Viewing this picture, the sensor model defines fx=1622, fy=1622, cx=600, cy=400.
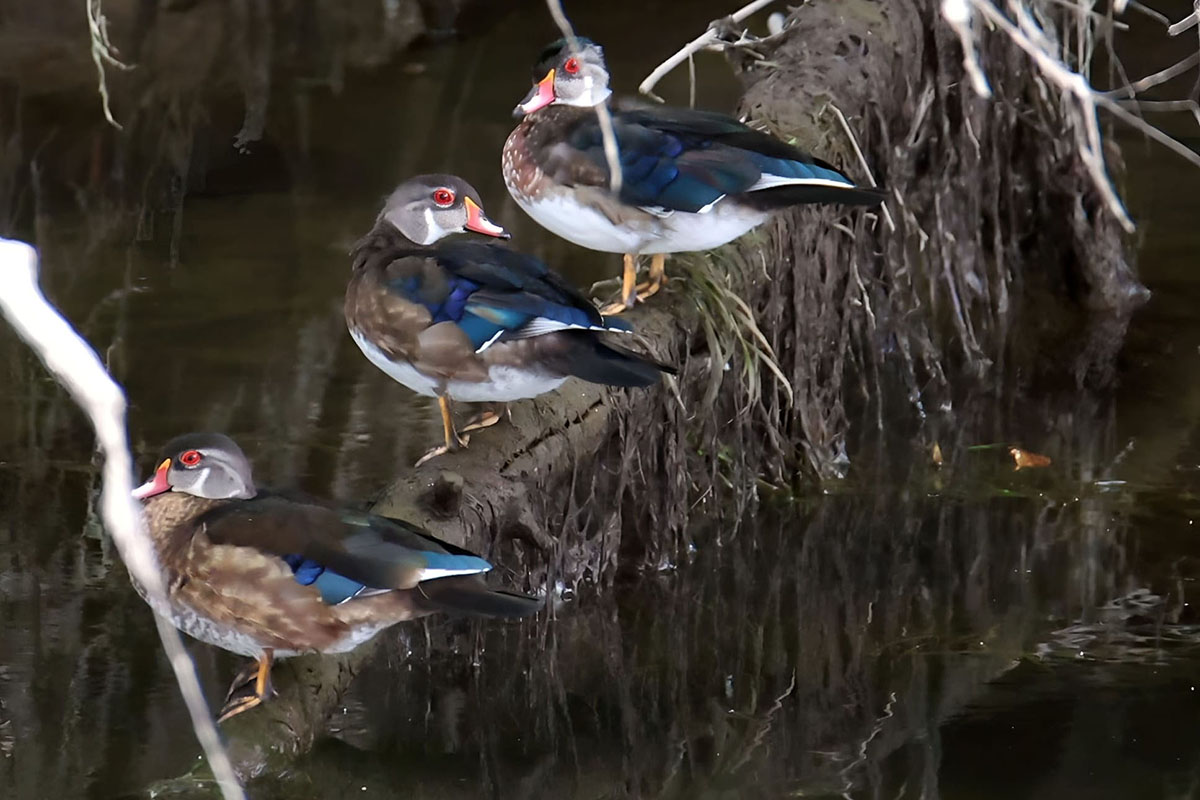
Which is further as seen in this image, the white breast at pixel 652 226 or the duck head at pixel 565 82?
the duck head at pixel 565 82

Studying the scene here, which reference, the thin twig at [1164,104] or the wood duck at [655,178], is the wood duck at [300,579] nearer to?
the wood duck at [655,178]

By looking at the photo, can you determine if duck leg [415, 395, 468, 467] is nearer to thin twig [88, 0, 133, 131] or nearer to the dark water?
the dark water

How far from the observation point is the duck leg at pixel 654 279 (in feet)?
12.0

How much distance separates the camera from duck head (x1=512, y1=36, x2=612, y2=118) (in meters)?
3.59

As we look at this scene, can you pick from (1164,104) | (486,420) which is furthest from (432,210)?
(1164,104)

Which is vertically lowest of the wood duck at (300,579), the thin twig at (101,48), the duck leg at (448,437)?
the wood duck at (300,579)

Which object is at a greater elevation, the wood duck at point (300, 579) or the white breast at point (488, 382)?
the white breast at point (488, 382)

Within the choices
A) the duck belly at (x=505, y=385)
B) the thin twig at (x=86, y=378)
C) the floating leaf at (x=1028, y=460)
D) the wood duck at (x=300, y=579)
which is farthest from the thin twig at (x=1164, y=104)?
the floating leaf at (x=1028, y=460)

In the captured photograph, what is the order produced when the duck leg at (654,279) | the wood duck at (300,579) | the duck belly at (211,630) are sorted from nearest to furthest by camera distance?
the wood duck at (300,579), the duck belly at (211,630), the duck leg at (654,279)

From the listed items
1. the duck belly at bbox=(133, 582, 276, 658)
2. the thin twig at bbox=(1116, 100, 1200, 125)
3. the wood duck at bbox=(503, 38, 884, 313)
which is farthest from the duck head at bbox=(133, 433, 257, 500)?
the thin twig at bbox=(1116, 100, 1200, 125)

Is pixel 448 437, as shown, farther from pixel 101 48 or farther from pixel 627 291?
pixel 101 48

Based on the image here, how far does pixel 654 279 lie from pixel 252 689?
1.51 m

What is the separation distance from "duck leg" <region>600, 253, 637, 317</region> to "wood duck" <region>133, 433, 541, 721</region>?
1.16 m

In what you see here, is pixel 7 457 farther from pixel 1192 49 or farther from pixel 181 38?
pixel 1192 49
